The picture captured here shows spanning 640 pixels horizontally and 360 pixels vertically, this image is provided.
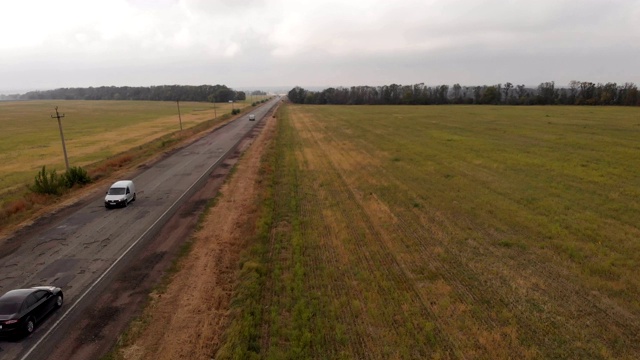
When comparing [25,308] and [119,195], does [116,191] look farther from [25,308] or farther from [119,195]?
[25,308]

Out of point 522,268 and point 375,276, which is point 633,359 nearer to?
point 522,268

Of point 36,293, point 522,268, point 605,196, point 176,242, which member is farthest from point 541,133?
point 36,293

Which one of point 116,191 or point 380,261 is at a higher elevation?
point 116,191

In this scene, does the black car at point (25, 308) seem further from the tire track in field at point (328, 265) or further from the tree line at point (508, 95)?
the tree line at point (508, 95)

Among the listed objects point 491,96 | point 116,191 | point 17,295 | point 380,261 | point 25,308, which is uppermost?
point 491,96

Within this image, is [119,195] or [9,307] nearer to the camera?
[9,307]

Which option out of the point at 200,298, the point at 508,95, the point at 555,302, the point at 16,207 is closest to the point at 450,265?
the point at 555,302

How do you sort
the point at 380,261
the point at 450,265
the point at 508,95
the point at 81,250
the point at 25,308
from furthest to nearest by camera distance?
1. the point at 508,95
2. the point at 81,250
3. the point at 380,261
4. the point at 450,265
5. the point at 25,308
